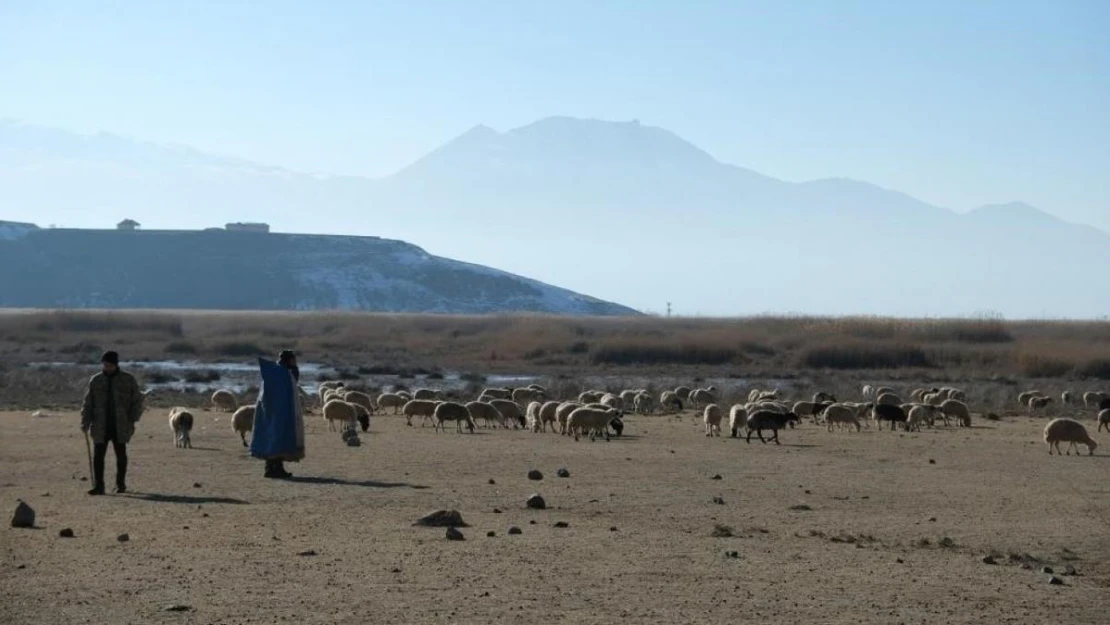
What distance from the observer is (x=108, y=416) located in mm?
18453

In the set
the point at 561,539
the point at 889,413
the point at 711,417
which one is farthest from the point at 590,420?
the point at 561,539

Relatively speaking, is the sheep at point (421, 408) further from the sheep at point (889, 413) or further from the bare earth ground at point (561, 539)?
the sheep at point (889, 413)

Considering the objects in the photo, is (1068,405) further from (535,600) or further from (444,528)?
(535,600)

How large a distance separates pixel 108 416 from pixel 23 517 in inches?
127

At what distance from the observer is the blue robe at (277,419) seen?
20.6 metres

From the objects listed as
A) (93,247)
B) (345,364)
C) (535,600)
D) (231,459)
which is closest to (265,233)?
(93,247)

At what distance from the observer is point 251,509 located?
1712 cm

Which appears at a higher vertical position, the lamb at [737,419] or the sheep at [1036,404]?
the sheep at [1036,404]

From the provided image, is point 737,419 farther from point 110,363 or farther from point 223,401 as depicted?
point 110,363

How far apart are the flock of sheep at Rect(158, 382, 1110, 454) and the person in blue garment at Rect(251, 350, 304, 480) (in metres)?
5.06

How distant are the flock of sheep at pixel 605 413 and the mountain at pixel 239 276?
136706mm

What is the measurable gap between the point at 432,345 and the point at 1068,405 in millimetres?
48773

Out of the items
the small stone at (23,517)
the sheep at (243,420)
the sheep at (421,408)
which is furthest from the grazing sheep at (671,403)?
the small stone at (23,517)

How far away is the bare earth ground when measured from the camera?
1171cm
